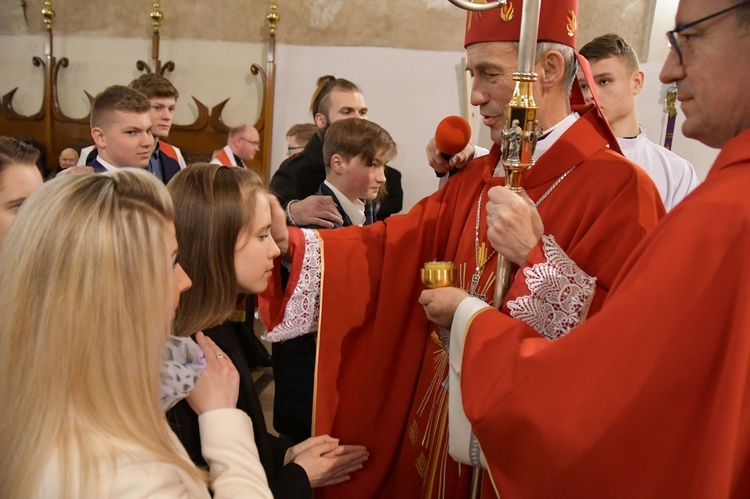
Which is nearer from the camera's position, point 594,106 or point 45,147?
point 594,106

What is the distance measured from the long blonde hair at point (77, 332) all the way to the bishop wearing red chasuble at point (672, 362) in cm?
65

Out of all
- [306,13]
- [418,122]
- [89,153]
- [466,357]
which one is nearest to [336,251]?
[466,357]

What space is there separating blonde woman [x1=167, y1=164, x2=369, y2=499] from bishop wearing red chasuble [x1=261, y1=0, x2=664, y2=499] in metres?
0.25

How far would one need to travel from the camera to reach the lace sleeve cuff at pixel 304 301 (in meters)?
2.14

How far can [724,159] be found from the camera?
3.92ft

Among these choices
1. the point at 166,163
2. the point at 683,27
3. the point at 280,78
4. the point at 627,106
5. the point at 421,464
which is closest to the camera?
the point at 683,27

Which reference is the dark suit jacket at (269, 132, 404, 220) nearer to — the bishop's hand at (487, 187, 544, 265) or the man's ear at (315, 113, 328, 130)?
the man's ear at (315, 113, 328, 130)

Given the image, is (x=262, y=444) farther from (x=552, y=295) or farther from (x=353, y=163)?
(x=353, y=163)

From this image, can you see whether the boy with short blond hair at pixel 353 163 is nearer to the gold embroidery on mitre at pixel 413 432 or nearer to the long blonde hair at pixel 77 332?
the gold embroidery on mitre at pixel 413 432

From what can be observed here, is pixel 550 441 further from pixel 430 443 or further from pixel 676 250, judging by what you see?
pixel 430 443

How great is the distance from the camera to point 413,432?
2135 millimetres

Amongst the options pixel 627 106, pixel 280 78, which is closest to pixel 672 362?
pixel 627 106

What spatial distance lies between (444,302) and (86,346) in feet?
2.74

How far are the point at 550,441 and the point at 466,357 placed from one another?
0.29 m
